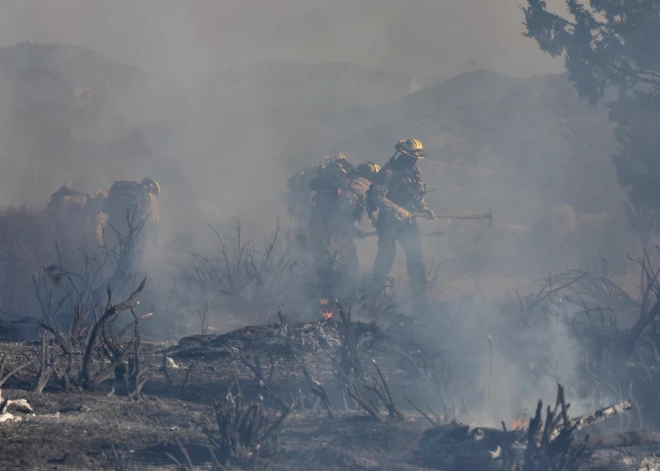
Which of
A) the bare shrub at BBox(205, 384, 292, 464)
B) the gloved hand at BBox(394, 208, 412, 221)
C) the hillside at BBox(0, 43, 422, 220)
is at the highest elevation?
the hillside at BBox(0, 43, 422, 220)

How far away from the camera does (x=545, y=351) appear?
336 inches

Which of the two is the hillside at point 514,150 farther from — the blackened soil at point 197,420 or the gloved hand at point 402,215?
the blackened soil at point 197,420

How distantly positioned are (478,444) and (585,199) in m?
18.3

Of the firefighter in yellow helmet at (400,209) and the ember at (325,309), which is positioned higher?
the firefighter in yellow helmet at (400,209)

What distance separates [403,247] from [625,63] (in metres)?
5.99

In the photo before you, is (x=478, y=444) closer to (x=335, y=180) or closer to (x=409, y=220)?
(x=409, y=220)

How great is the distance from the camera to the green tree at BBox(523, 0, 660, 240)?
43.6 feet

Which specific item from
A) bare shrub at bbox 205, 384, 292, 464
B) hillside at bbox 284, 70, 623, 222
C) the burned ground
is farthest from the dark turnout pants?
hillside at bbox 284, 70, 623, 222

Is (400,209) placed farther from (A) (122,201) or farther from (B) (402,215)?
(A) (122,201)

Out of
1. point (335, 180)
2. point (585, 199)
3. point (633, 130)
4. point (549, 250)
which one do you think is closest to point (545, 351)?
point (335, 180)

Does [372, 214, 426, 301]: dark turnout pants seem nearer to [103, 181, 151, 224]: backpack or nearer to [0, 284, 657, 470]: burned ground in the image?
[0, 284, 657, 470]: burned ground

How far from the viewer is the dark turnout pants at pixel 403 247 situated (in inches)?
476

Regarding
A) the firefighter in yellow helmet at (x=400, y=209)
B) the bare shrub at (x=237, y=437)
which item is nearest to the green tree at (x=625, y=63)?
the firefighter in yellow helmet at (x=400, y=209)

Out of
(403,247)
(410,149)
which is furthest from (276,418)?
(410,149)
